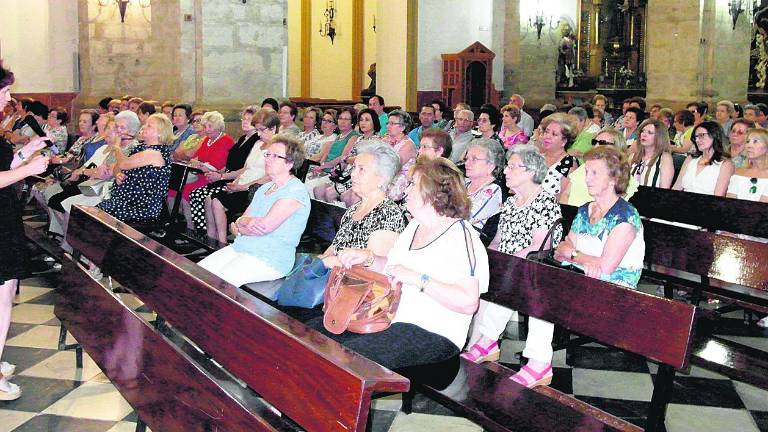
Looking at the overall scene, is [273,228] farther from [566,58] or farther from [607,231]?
[566,58]

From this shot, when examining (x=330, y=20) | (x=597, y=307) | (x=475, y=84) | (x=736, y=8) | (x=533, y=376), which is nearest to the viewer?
(x=597, y=307)

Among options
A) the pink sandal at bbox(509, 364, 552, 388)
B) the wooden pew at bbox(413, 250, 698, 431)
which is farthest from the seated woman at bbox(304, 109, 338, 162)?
the wooden pew at bbox(413, 250, 698, 431)

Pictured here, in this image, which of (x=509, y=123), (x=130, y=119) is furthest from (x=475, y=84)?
(x=130, y=119)

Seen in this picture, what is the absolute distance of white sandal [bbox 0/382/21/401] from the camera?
4.51 m

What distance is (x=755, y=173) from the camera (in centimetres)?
662

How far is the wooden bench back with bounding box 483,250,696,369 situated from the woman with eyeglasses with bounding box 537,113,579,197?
234 centimetres

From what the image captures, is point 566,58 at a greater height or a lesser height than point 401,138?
greater

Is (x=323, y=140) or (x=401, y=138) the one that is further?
(x=323, y=140)

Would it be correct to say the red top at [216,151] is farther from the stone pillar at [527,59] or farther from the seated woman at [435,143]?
the stone pillar at [527,59]

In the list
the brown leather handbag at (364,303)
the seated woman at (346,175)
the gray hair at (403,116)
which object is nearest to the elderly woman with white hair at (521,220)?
the brown leather handbag at (364,303)

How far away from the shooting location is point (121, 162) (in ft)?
22.5

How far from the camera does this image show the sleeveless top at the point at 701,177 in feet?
22.2

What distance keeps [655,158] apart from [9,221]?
4.53 m

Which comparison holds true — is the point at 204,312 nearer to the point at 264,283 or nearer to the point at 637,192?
the point at 264,283
